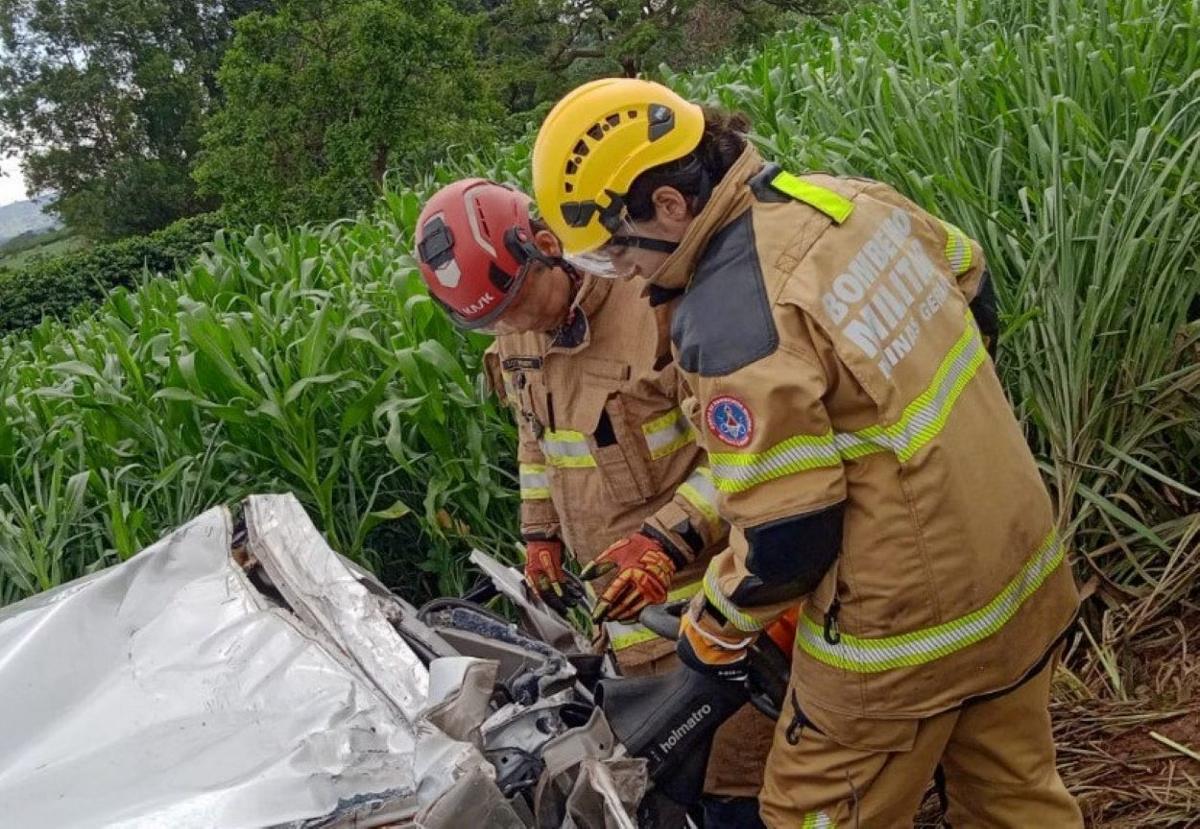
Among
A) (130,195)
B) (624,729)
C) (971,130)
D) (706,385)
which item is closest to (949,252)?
(706,385)

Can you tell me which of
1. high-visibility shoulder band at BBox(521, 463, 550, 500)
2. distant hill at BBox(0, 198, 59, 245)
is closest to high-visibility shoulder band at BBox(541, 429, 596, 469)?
high-visibility shoulder band at BBox(521, 463, 550, 500)

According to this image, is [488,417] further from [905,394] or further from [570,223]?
[905,394]

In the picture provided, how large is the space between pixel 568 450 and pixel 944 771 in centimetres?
91

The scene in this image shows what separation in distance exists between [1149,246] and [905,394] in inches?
65.0

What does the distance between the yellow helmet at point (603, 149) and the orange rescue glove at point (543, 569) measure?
1.03 meters

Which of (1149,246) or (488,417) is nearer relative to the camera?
(1149,246)

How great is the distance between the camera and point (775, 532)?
1.51 m

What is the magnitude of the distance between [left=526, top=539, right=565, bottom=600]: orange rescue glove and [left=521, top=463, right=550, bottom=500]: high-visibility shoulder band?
10cm

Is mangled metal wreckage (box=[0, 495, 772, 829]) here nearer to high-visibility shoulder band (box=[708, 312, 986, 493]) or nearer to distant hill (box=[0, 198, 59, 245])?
high-visibility shoulder band (box=[708, 312, 986, 493])

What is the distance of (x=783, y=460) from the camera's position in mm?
1485

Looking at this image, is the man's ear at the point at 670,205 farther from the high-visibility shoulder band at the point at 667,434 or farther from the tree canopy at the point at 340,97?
the tree canopy at the point at 340,97

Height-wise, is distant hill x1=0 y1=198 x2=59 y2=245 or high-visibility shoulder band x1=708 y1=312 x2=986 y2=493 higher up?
high-visibility shoulder band x1=708 y1=312 x2=986 y2=493

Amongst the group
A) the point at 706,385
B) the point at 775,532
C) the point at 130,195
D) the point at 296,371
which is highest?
the point at 706,385

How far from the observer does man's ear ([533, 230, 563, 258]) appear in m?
2.17
